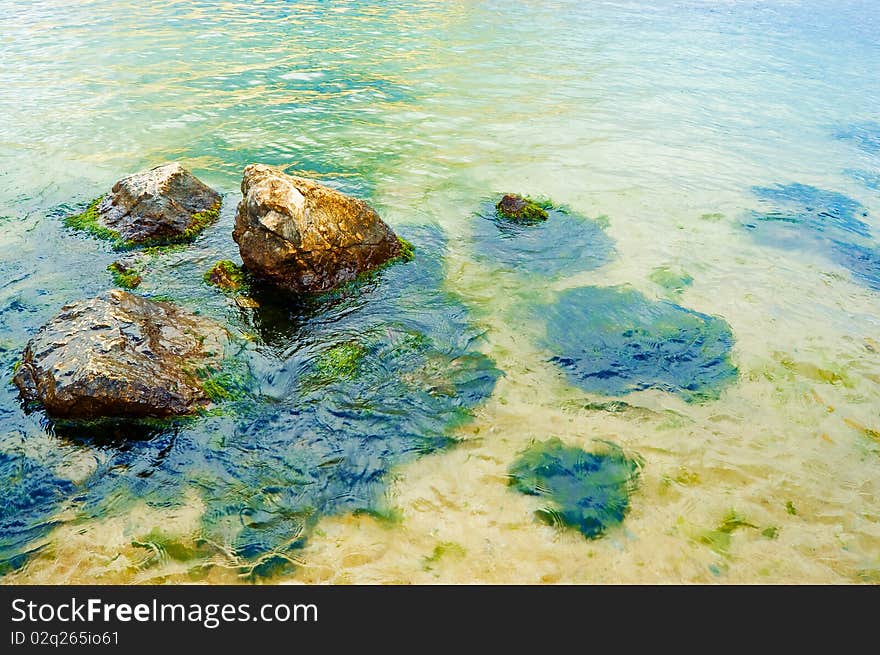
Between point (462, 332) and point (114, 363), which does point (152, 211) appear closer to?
point (114, 363)

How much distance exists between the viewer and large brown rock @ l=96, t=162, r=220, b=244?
33.7 ft

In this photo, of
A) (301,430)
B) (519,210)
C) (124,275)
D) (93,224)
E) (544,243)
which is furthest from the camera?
(519,210)

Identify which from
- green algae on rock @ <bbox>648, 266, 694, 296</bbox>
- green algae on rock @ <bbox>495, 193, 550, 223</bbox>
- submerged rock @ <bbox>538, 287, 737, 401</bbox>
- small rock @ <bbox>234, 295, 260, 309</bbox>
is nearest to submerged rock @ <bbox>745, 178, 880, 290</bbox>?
green algae on rock @ <bbox>648, 266, 694, 296</bbox>

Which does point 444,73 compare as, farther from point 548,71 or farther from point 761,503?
point 761,503

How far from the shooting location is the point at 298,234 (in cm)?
859

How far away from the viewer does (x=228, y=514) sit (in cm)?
602

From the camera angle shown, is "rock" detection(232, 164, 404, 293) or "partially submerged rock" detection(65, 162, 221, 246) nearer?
"rock" detection(232, 164, 404, 293)

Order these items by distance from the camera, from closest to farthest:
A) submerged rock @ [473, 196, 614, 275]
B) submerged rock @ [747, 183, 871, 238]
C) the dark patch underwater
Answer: the dark patch underwater < submerged rock @ [473, 196, 614, 275] < submerged rock @ [747, 183, 871, 238]

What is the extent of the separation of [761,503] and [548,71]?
19760 mm

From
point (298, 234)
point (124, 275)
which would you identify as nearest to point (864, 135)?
point (298, 234)

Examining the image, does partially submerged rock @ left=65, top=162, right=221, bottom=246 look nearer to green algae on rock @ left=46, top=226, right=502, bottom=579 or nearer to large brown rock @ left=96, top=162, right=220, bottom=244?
large brown rock @ left=96, top=162, right=220, bottom=244

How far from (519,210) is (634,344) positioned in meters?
4.34

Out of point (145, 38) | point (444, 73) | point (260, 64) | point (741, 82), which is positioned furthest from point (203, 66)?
point (741, 82)

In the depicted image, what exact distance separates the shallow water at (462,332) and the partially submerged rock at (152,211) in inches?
19.2
